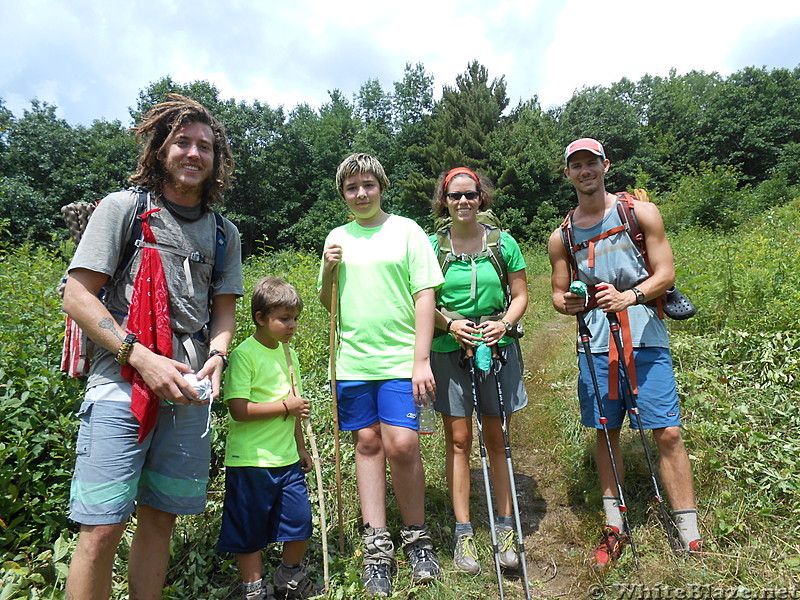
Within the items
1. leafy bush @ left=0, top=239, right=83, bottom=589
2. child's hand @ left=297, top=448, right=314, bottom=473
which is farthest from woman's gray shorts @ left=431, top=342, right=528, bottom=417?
leafy bush @ left=0, top=239, right=83, bottom=589

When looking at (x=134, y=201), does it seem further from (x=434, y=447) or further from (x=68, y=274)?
(x=434, y=447)

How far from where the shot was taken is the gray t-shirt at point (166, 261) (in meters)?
1.98

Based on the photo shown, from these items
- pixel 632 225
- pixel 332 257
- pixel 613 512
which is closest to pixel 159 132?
pixel 332 257

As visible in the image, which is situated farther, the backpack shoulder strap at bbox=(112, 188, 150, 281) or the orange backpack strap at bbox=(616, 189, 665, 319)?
the orange backpack strap at bbox=(616, 189, 665, 319)

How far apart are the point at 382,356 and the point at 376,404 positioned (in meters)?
0.30

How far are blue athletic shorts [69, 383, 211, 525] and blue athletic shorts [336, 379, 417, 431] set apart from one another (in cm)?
79

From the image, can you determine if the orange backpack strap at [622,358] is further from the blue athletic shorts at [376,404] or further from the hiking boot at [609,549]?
the blue athletic shorts at [376,404]

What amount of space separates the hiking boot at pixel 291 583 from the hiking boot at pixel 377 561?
Answer: 1.06 feet

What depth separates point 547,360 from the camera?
668 cm

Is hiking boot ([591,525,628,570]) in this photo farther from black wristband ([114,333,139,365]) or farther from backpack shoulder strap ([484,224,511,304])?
black wristband ([114,333,139,365])

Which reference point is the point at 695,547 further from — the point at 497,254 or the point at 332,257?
the point at 332,257

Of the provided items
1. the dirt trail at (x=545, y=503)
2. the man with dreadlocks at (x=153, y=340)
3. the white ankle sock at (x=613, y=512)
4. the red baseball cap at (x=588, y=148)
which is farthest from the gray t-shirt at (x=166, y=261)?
the white ankle sock at (x=613, y=512)

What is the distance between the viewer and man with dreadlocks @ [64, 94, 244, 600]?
75.7 inches

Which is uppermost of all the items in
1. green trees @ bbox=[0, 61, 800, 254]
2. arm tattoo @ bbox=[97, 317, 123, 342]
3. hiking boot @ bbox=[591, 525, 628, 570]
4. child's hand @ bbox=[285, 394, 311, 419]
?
green trees @ bbox=[0, 61, 800, 254]
